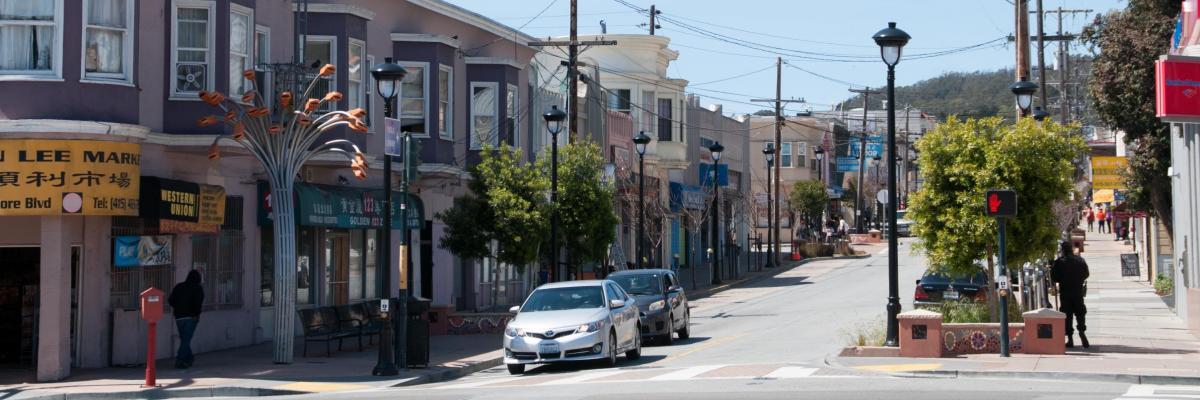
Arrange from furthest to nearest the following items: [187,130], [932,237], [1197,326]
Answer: [1197,326]
[187,130]
[932,237]

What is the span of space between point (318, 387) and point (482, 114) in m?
17.7

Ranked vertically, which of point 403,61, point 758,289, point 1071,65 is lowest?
point 758,289

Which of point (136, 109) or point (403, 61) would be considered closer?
point (136, 109)

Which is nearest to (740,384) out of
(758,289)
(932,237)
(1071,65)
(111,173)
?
(932,237)

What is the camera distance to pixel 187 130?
78.3ft

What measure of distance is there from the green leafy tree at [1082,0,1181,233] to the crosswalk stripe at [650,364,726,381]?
50.2 ft

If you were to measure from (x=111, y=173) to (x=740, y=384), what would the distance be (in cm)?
981

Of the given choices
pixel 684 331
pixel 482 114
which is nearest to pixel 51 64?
pixel 684 331

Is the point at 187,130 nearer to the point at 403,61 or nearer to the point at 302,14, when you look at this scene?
the point at 302,14

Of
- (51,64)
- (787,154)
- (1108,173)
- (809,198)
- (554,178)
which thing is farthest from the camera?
(787,154)

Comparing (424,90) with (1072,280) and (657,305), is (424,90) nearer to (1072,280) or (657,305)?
(657,305)

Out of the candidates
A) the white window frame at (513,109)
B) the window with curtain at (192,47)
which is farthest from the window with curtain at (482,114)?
the window with curtain at (192,47)

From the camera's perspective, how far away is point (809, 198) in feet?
261

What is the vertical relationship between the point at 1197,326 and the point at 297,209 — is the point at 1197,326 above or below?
below
